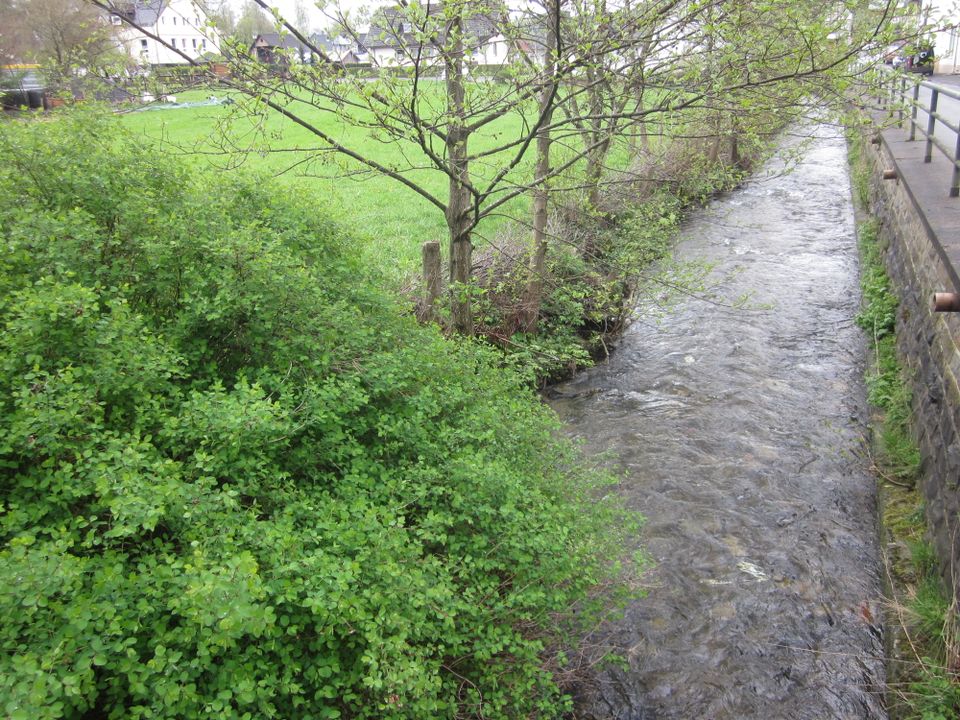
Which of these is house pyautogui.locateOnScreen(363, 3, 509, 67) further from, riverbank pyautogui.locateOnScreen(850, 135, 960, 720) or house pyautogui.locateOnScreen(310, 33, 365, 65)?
riverbank pyautogui.locateOnScreen(850, 135, 960, 720)

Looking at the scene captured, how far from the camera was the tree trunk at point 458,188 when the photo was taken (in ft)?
19.6

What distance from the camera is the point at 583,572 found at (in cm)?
425

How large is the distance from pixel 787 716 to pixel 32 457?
4416 millimetres

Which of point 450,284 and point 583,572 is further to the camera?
point 450,284

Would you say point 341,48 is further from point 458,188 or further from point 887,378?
point 887,378

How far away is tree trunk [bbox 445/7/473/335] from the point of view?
599cm

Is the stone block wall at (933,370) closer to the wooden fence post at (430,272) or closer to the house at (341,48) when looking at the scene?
the wooden fence post at (430,272)

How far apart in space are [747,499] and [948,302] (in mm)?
2383

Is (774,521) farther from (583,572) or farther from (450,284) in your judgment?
(450,284)

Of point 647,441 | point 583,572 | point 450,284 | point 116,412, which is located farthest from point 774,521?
point 116,412

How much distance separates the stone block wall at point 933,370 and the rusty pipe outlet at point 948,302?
0.54 metres

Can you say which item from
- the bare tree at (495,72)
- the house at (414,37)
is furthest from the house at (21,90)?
the house at (414,37)

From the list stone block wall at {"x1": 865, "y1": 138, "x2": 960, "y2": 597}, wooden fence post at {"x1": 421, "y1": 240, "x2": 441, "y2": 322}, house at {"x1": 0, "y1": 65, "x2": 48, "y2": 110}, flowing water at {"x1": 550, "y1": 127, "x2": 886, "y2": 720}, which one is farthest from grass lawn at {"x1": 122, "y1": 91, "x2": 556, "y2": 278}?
stone block wall at {"x1": 865, "y1": 138, "x2": 960, "y2": 597}

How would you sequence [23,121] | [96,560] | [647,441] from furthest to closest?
[647,441]
[23,121]
[96,560]
